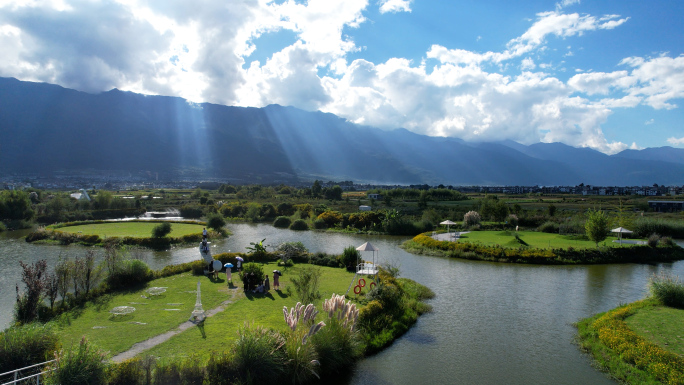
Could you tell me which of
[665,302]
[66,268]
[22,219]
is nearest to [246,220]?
[22,219]

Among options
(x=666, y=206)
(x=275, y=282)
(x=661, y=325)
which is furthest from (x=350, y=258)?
(x=666, y=206)

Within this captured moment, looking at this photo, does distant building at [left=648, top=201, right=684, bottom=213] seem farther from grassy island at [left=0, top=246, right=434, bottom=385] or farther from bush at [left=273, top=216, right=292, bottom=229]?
grassy island at [left=0, top=246, right=434, bottom=385]

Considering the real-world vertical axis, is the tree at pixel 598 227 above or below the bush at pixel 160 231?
above

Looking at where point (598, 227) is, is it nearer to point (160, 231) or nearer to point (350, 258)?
point (350, 258)

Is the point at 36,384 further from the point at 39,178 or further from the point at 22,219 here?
the point at 39,178

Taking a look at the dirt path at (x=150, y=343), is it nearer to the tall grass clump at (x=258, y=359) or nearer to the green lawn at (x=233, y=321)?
the green lawn at (x=233, y=321)

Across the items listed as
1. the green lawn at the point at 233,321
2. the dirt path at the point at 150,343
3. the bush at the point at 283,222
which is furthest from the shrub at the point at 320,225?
the dirt path at the point at 150,343
